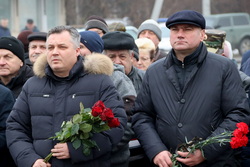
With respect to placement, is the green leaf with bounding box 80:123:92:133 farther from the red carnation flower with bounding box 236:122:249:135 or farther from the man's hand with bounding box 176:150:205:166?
the red carnation flower with bounding box 236:122:249:135

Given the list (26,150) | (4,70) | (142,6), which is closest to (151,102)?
(26,150)

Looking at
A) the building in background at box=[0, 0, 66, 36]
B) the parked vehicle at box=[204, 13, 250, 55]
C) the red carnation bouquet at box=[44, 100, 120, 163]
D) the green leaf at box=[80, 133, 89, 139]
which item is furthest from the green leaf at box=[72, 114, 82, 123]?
the parked vehicle at box=[204, 13, 250, 55]

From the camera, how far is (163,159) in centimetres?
472

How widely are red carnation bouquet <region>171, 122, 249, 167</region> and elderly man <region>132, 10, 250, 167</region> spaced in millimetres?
47

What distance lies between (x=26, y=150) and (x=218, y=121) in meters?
1.57

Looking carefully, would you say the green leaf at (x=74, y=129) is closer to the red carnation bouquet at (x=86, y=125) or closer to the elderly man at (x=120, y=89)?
the red carnation bouquet at (x=86, y=125)

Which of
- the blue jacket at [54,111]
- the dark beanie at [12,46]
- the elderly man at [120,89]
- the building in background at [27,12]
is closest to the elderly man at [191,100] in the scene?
the elderly man at [120,89]

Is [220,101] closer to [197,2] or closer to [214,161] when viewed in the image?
[214,161]

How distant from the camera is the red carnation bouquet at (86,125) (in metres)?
4.34

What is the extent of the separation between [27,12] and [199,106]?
23.9 metres

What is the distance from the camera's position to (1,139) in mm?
5145

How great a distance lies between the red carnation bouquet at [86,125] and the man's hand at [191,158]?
612 millimetres

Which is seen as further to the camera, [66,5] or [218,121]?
[66,5]

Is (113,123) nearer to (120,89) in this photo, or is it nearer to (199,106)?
(199,106)
